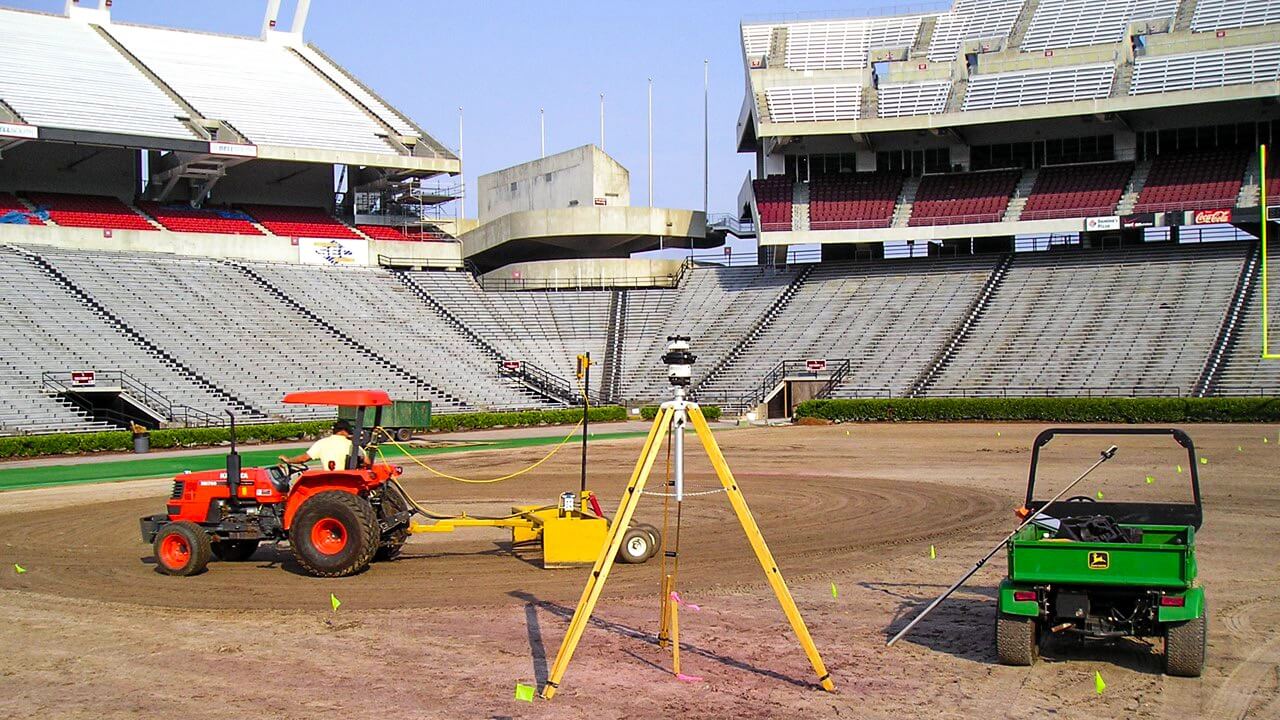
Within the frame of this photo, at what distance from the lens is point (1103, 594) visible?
349 inches

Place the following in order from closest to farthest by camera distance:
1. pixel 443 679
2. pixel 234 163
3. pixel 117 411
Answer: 1. pixel 443 679
2. pixel 117 411
3. pixel 234 163

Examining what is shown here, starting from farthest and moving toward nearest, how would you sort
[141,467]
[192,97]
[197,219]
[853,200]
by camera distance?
[853,200]
[192,97]
[197,219]
[141,467]

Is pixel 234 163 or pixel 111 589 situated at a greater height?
pixel 234 163

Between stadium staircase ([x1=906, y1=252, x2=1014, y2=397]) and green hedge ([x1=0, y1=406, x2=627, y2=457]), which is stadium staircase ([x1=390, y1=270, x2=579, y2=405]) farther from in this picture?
stadium staircase ([x1=906, y1=252, x2=1014, y2=397])

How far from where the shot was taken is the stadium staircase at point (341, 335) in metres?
46.8

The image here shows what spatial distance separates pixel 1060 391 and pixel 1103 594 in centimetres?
3591

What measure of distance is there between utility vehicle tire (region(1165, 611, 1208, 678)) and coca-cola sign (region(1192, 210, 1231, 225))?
43.8 metres

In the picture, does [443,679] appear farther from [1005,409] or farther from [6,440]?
[1005,409]

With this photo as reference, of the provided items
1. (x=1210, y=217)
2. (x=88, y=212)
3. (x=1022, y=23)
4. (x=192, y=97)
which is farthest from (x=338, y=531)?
(x=1022, y=23)

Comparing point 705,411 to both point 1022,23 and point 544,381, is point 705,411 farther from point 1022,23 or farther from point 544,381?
point 1022,23

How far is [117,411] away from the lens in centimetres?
3925

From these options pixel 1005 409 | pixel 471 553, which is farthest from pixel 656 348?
pixel 471 553

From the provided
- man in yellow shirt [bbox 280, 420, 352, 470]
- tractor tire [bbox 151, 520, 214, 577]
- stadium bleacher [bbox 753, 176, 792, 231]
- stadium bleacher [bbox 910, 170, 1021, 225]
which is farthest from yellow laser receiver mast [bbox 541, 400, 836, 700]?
stadium bleacher [bbox 753, 176, 792, 231]

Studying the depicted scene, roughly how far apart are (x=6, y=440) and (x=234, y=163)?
23.5 m
